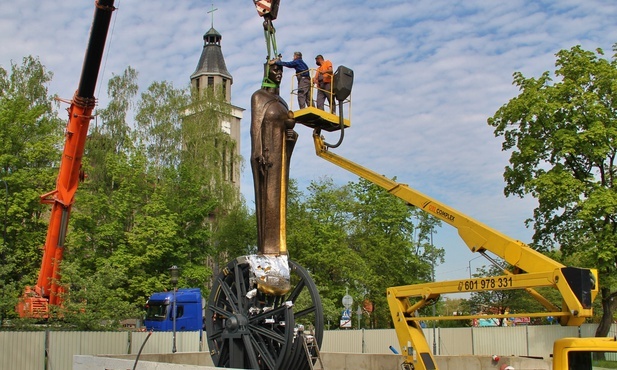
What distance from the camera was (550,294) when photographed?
44.5 meters

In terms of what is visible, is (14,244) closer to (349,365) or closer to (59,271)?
(59,271)

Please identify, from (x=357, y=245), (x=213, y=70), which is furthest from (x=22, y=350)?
(x=213, y=70)

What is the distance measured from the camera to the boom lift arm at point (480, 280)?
10773 millimetres

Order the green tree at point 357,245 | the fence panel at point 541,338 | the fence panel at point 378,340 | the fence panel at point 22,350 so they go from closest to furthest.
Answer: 1. the fence panel at point 22,350
2. the fence panel at point 541,338
3. the fence panel at point 378,340
4. the green tree at point 357,245

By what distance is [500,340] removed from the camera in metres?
27.3

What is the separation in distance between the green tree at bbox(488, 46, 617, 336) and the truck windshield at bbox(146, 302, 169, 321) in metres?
18.2

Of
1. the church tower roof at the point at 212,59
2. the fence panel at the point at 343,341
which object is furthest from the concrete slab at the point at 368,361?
the church tower roof at the point at 212,59

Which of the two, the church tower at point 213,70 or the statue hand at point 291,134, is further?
the church tower at point 213,70

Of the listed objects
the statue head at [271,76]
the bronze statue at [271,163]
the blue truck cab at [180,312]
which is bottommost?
the blue truck cab at [180,312]

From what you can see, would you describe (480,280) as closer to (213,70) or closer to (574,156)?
(574,156)

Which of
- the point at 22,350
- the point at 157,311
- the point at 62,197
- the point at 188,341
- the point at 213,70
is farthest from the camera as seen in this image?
the point at 213,70

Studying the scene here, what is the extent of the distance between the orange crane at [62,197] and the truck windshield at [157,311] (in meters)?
7.92

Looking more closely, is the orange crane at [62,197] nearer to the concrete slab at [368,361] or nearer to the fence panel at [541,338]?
the concrete slab at [368,361]

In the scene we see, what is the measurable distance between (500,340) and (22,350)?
17980 millimetres
